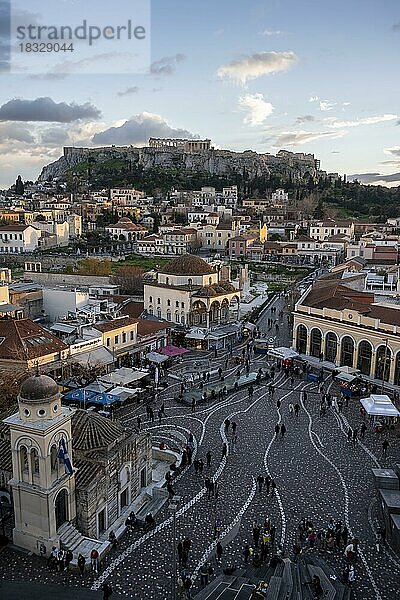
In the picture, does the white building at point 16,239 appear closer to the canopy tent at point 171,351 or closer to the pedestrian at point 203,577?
the canopy tent at point 171,351

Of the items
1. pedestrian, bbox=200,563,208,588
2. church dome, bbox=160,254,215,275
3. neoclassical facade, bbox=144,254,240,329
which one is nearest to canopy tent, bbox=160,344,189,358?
neoclassical facade, bbox=144,254,240,329

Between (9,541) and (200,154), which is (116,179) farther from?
(9,541)

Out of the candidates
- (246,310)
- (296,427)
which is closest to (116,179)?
(246,310)

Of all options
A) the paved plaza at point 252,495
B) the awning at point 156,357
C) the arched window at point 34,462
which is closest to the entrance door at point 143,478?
the paved plaza at point 252,495

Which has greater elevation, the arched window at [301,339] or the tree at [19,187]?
the tree at [19,187]

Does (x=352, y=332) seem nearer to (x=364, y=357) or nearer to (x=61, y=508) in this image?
(x=364, y=357)

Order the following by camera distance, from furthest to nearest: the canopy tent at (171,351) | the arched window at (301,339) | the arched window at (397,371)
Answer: the arched window at (301,339) → the canopy tent at (171,351) → the arched window at (397,371)

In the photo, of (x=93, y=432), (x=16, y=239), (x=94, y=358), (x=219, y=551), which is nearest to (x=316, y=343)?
(x=94, y=358)
